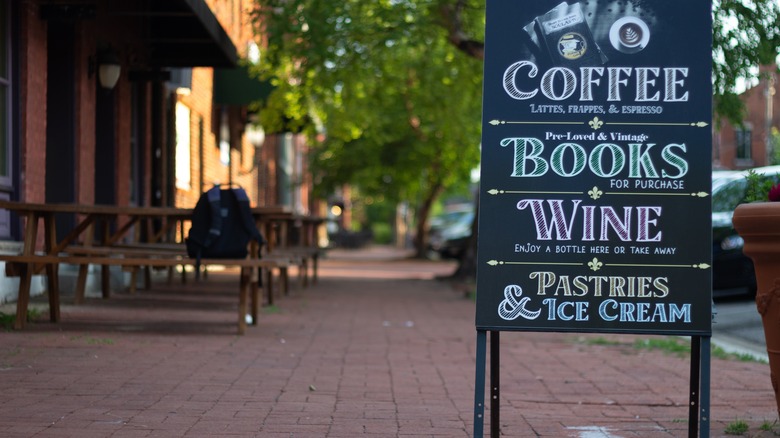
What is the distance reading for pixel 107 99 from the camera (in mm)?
14023

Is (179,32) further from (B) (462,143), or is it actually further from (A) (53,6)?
(B) (462,143)

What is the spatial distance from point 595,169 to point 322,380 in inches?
118

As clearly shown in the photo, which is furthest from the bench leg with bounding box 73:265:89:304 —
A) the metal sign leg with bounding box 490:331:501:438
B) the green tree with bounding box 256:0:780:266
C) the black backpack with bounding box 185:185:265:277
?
the metal sign leg with bounding box 490:331:501:438

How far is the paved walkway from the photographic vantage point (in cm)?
561

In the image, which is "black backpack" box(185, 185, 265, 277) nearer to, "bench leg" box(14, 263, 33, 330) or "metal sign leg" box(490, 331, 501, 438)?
"bench leg" box(14, 263, 33, 330)

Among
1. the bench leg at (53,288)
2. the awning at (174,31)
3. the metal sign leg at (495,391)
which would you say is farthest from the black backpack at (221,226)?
the metal sign leg at (495,391)

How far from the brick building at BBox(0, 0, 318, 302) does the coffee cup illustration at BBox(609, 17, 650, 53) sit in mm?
7064

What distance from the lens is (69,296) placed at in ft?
40.1

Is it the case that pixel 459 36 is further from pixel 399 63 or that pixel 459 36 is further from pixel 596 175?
pixel 596 175

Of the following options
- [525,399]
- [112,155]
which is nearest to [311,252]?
[112,155]

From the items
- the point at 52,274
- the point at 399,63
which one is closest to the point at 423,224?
the point at 399,63

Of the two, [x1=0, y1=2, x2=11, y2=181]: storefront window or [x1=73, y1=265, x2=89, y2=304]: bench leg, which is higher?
[x1=0, y1=2, x2=11, y2=181]: storefront window

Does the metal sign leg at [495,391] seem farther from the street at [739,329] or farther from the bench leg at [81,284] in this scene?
the bench leg at [81,284]

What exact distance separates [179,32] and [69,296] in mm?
4417
